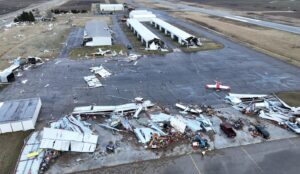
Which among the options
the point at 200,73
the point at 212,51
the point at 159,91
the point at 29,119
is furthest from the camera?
the point at 212,51

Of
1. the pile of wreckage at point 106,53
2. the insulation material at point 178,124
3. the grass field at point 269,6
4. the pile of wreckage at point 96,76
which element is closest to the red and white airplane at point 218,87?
the insulation material at point 178,124

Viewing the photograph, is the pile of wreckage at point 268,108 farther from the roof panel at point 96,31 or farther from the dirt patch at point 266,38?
the roof panel at point 96,31

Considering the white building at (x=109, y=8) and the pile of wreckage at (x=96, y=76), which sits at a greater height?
the white building at (x=109, y=8)

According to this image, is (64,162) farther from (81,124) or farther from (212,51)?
(212,51)

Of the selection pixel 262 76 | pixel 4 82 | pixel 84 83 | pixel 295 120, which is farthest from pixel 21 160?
pixel 262 76

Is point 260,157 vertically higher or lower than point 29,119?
lower

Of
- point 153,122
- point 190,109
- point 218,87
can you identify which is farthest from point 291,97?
point 153,122

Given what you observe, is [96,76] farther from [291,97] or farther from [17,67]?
[291,97]
